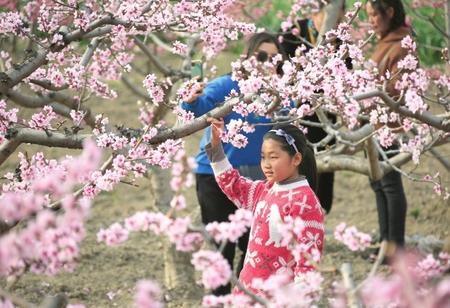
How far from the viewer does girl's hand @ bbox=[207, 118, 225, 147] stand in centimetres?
418

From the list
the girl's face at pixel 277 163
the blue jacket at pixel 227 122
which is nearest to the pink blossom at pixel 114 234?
the girl's face at pixel 277 163

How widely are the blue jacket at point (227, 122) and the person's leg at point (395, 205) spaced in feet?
4.92

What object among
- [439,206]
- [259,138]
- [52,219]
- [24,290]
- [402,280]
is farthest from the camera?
[439,206]

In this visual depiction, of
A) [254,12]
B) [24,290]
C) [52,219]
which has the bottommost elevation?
[24,290]

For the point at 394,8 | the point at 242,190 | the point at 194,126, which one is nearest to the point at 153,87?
the point at 194,126

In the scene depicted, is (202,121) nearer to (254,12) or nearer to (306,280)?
(306,280)

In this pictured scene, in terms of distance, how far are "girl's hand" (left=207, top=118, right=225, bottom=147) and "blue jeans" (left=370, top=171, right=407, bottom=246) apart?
2.37m

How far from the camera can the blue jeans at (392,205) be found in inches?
250

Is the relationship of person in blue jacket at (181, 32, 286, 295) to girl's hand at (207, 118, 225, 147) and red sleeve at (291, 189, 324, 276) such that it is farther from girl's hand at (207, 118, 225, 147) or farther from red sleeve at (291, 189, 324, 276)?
red sleeve at (291, 189, 324, 276)

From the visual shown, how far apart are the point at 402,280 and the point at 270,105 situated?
2.49 m

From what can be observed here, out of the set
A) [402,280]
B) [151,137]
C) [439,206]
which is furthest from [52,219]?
[439,206]

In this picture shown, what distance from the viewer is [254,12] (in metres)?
11.1

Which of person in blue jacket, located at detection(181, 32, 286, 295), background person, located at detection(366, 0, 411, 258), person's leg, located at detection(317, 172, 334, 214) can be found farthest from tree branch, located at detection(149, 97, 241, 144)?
person's leg, located at detection(317, 172, 334, 214)

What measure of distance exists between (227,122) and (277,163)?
124 centimetres
